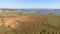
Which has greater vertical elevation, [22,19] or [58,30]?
[22,19]

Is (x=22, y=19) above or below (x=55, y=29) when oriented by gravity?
above

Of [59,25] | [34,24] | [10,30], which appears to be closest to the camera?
[10,30]

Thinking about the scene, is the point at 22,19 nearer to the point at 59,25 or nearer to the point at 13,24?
the point at 13,24

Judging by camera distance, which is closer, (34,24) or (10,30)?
(10,30)

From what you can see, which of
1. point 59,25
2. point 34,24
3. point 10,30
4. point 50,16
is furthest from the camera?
point 50,16

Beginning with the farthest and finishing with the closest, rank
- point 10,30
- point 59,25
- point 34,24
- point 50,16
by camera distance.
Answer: point 50,16, point 59,25, point 34,24, point 10,30

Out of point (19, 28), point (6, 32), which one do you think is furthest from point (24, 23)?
point (6, 32)

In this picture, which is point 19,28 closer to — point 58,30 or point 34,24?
point 34,24

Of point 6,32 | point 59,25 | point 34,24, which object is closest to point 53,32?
point 34,24

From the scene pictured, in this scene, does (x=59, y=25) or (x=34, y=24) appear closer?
(x=34, y=24)
